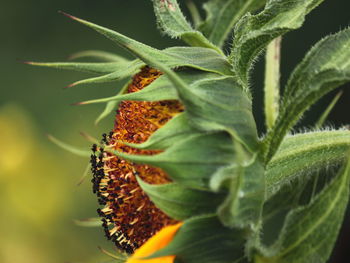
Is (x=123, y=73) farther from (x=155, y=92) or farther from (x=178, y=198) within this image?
(x=178, y=198)

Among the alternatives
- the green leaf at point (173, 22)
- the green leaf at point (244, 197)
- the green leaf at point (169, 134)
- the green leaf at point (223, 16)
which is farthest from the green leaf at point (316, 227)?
the green leaf at point (223, 16)

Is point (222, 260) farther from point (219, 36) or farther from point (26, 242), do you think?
point (26, 242)

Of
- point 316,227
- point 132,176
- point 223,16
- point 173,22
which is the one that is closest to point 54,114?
point 223,16

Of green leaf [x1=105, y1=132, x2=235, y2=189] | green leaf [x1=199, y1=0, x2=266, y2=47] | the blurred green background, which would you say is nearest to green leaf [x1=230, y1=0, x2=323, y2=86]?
A: green leaf [x1=105, y1=132, x2=235, y2=189]

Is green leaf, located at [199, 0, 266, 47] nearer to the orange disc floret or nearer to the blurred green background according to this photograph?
the orange disc floret

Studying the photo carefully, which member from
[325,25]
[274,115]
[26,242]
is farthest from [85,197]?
[274,115]

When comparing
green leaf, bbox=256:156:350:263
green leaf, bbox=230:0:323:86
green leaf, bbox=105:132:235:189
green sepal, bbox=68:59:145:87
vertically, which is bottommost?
green leaf, bbox=256:156:350:263
